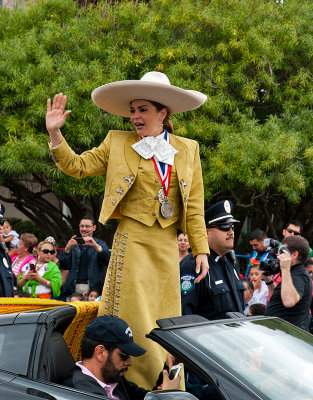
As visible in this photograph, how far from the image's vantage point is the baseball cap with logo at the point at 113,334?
359 cm

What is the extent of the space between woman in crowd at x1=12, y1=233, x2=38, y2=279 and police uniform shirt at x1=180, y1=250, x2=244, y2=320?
4.73m

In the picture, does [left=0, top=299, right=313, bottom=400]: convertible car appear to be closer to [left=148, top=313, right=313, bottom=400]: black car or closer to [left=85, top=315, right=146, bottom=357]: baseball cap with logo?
[left=148, top=313, right=313, bottom=400]: black car

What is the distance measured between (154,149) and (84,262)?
4579mm

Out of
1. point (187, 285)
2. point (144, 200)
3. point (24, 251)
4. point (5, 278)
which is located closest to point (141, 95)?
point (144, 200)

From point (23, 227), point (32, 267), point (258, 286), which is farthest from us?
point (23, 227)

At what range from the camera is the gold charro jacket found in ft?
14.1

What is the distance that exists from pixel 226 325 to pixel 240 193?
37.5 feet

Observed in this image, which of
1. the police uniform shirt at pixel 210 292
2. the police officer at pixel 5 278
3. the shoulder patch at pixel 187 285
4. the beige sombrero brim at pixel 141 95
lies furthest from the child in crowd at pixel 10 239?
the beige sombrero brim at pixel 141 95

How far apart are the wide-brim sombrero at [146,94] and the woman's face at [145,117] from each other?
0.04 m

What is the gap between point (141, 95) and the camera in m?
4.41

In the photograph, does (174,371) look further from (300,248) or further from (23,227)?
(23,227)

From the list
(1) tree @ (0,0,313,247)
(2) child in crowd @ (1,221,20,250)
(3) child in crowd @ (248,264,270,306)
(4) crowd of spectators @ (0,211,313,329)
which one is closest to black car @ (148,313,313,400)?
(4) crowd of spectators @ (0,211,313,329)

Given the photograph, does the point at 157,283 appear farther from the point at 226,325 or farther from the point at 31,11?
the point at 31,11

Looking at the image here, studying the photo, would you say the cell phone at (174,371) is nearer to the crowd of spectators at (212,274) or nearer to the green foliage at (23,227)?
the crowd of spectators at (212,274)
